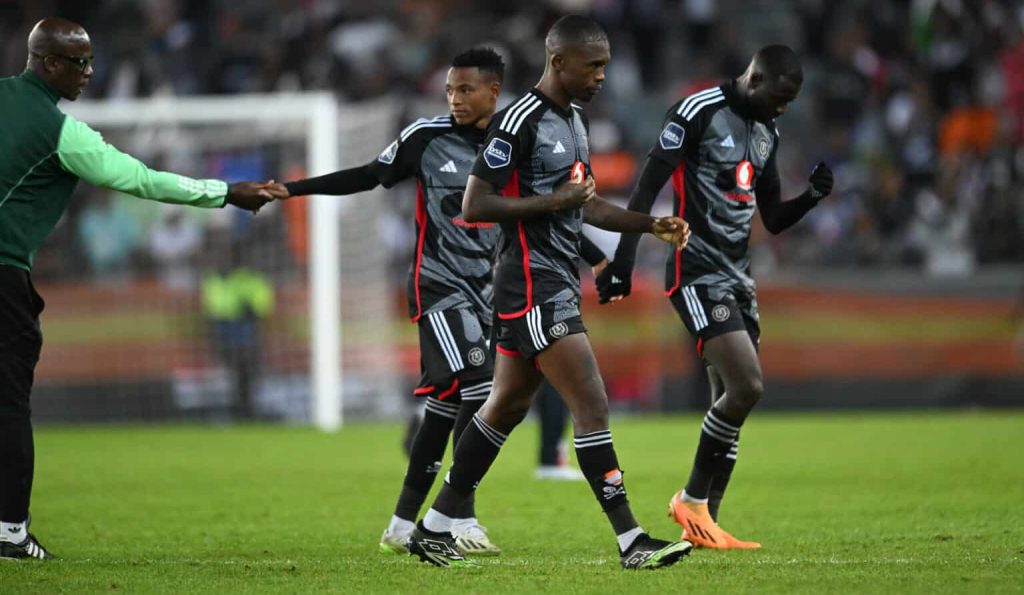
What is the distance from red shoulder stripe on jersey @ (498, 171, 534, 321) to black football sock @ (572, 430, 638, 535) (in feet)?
1.98

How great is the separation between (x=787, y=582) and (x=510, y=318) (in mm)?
1617

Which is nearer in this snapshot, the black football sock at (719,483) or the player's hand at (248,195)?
the player's hand at (248,195)

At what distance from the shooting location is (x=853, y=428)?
1681 cm

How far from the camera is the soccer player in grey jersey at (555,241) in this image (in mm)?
6688

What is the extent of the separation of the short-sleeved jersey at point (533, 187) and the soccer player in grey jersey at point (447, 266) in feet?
3.00

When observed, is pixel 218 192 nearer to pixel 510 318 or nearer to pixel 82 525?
pixel 510 318

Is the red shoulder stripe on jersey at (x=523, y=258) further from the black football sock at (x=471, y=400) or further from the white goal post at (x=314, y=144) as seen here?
the white goal post at (x=314, y=144)

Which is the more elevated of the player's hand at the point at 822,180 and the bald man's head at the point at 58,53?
the bald man's head at the point at 58,53

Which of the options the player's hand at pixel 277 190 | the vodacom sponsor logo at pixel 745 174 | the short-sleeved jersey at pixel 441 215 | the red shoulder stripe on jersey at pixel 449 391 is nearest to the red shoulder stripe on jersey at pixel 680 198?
the vodacom sponsor logo at pixel 745 174

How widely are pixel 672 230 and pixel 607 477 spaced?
1088 mm

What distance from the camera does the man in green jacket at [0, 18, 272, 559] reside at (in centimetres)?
718

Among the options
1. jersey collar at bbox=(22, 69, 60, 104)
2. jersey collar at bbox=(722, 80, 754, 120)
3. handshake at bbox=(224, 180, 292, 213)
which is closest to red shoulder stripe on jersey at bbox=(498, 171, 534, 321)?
handshake at bbox=(224, 180, 292, 213)

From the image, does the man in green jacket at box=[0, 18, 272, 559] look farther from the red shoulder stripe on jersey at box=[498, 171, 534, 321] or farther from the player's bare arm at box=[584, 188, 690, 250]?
the player's bare arm at box=[584, 188, 690, 250]

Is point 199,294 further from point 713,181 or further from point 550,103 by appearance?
point 550,103
